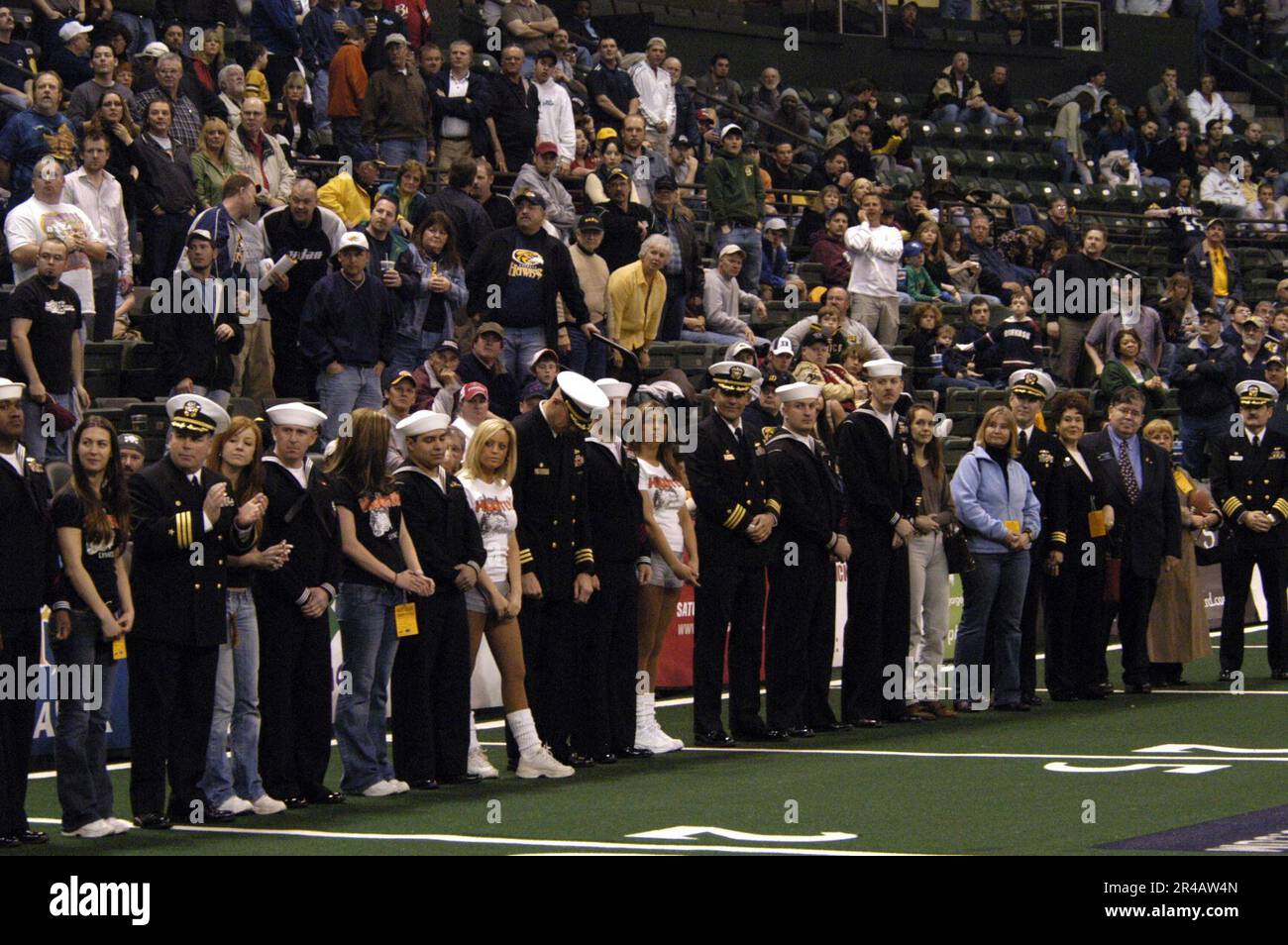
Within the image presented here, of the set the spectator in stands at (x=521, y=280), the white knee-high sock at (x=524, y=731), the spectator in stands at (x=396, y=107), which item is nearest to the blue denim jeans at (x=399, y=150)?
the spectator in stands at (x=396, y=107)

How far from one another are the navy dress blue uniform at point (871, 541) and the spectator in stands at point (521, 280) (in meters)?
3.34

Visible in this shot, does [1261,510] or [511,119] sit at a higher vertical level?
[511,119]

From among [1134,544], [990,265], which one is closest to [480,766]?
[1134,544]

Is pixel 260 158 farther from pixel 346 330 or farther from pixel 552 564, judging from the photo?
pixel 552 564

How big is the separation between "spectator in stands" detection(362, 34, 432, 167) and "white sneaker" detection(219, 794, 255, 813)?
33.0ft

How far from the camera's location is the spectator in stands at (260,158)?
17656mm

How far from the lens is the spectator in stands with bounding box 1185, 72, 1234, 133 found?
34.0 m

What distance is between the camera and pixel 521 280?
1695 cm

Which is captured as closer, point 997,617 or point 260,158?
point 997,617

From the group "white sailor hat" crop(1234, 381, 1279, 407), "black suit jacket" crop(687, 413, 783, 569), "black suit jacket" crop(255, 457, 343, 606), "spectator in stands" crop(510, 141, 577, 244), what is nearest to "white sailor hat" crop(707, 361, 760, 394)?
"black suit jacket" crop(687, 413, 783, 569)

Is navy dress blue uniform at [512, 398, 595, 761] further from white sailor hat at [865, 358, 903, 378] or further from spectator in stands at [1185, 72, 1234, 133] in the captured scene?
spectator in stands at [1185, 72, 1234, 133]

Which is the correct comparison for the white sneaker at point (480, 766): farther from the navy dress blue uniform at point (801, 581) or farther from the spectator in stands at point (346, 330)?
the spectator in stands at point (346, 330)

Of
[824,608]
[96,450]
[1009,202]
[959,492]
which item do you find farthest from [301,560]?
[1009,202]

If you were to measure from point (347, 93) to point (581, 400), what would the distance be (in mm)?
8340
